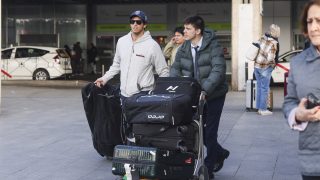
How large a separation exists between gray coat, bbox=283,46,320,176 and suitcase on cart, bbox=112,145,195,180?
1.98 metres

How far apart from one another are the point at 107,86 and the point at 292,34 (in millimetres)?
22776

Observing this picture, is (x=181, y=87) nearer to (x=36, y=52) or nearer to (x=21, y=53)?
(x=36, y=52)

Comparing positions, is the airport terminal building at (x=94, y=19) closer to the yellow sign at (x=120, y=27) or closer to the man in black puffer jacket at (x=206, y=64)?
the yellow sign at (x=120, y=27)

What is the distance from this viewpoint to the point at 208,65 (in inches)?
250

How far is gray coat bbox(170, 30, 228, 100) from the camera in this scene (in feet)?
20.3

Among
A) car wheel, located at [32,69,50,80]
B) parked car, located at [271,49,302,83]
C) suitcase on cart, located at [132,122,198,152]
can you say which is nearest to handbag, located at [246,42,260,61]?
suitcase on cart, located at [132,122,198,152]

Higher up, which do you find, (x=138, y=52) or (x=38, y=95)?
(x=138, y=52)

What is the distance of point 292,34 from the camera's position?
96.1ft

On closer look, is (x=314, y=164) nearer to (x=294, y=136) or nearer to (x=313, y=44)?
(x=313, y=44)

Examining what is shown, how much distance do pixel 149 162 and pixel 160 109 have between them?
465 mm

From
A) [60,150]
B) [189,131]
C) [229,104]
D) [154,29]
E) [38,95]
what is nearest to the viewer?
[189,131]

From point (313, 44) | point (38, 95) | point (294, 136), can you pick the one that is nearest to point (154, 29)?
point (38, 95)

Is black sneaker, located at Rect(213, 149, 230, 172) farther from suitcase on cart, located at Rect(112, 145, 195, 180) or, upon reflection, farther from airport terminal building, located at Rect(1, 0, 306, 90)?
airport terminal building, located at Rect(1, 0, 306, 90)

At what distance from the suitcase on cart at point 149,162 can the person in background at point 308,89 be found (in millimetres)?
1967
